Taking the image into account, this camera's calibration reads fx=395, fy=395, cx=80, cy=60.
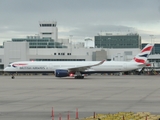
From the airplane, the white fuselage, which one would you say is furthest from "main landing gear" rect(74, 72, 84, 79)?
the white fuselage

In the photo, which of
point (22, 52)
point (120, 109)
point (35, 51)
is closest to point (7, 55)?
point (22, 52)

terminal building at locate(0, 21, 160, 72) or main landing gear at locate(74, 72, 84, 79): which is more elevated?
terminal building at locate(0, 21, 160, 72)

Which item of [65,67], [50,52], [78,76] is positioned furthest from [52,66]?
[50,52]

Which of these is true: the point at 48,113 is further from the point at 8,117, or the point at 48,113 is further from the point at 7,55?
the point at 7,55

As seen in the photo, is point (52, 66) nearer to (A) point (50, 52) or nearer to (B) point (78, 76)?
(B) point (78, 76)

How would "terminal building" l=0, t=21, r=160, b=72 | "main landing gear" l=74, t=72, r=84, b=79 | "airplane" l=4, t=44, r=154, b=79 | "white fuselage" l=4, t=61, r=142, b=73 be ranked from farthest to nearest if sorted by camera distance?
"terminal building" l=0, t=21, r=160, b=72 < "white fuselage" l=4, t=61, r=142, b=73 < "main landing gear" l=74, t=72, r=84, b=79 < "airplane" l=4, t=44, r=154, b=79

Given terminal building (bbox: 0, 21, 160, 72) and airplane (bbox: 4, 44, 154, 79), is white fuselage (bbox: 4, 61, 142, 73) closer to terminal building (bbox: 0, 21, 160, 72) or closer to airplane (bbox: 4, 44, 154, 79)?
airplane (bbox: 4, 44, 154, 79)

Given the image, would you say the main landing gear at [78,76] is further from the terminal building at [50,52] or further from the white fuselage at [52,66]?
the terminal building at [50,52]

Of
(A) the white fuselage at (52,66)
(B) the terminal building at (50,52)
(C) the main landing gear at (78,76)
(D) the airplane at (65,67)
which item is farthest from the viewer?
(B) the terminal building at (50,52)

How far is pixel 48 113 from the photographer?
2589cm

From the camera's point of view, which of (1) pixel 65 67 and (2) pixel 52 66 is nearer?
(2) pixel 52 66

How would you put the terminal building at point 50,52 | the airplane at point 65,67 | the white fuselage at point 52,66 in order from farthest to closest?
the terminal building at point 50,52, the white fuselage at point 52,66, the airplane at point 65,67

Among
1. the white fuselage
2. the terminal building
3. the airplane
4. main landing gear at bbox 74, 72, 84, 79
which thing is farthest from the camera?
the terminal building

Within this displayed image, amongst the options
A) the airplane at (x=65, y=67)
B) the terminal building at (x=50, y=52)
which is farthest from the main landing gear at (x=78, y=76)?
the terminal building at (x=50, y=52)
